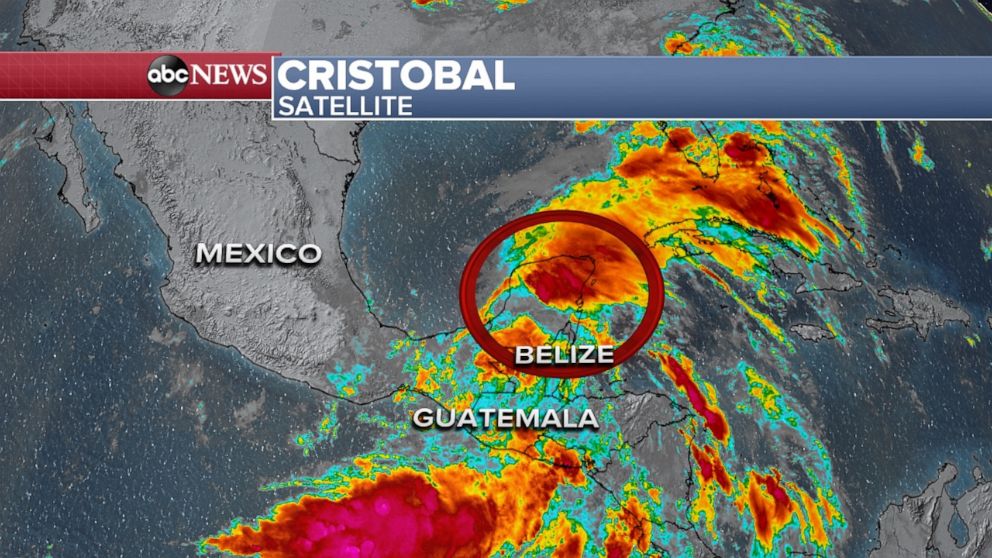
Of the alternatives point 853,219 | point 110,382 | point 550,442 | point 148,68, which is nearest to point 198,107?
point 148,68

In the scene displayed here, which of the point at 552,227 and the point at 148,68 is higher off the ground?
the point at 148,68

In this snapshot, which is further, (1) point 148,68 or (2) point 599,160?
(2) point 599,160

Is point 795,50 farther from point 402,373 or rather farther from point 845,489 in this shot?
point 402,373

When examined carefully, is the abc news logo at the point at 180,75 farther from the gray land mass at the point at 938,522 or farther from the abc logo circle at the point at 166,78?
the gray land mass at the point at 938,522

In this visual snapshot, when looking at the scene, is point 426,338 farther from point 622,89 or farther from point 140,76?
point 140,76

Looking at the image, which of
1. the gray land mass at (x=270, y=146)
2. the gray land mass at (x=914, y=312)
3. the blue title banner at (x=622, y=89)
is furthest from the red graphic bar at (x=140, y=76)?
the gray land mass at (x=914, y=312)

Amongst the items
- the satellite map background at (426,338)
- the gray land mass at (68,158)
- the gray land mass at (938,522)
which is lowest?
the gray land mass at (938,522)
